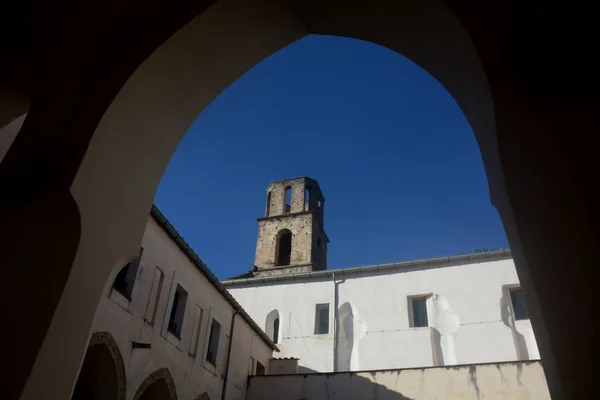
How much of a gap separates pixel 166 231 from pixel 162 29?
10048 mm

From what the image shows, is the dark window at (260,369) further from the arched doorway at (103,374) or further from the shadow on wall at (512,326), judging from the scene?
the shadow on wall at (512,326)

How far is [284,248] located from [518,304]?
17148 mm

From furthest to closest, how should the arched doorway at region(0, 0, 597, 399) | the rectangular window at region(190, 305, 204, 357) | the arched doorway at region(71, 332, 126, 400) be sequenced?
the rectangular window at region(190, 305, 204, 357) < the arched doorway at region(71, 332, 126, 400) < the arched doorway at region(0, 0, 597, 399)

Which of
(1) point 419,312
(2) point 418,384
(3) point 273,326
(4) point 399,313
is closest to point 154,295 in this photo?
(2) point 418,384

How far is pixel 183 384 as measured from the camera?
41.4ft

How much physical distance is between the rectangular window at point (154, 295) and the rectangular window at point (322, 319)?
9879 mm

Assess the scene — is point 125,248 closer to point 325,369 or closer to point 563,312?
point 563,312

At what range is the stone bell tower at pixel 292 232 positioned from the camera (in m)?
30.5

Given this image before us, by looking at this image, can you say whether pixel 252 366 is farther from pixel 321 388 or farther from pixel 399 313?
pixel 399 313

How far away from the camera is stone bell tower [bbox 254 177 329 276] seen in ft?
100.0

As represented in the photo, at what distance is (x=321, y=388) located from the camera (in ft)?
50.2

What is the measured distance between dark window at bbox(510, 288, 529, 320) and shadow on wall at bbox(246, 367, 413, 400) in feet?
20.4

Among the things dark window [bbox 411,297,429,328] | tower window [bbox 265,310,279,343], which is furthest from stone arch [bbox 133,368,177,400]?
dark window [bbox 411,297,429,328]

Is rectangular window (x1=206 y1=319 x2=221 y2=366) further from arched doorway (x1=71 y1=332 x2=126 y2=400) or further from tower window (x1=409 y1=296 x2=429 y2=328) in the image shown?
tower window (x1=409 y1=296 x2=429 y2=328)
